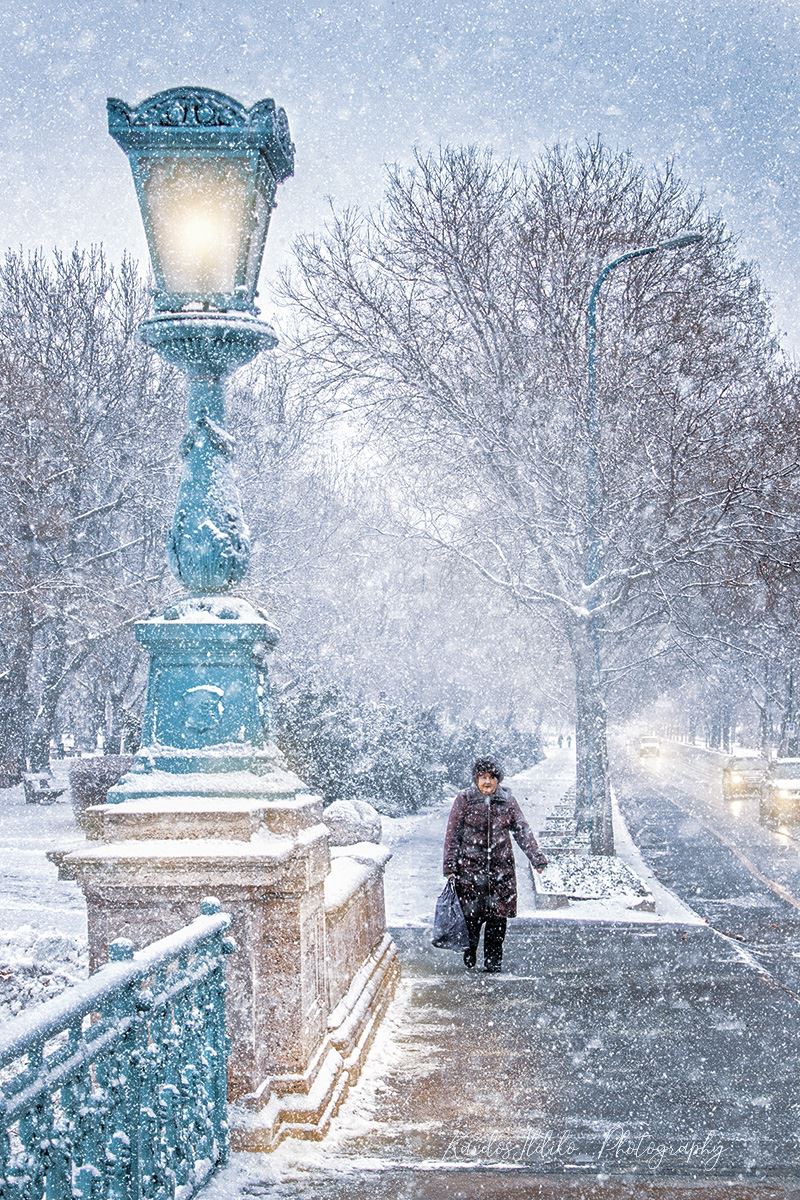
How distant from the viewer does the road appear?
36.7ft

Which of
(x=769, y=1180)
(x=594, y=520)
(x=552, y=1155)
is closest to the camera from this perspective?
(x=769, y=1180)

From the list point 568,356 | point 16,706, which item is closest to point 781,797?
point 568,356

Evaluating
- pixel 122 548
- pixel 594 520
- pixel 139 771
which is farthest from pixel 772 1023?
pixel 122 548

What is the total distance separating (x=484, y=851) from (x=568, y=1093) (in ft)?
9.56

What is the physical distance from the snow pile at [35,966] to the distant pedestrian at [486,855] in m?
2.72

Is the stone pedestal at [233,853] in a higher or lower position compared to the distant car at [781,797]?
higher

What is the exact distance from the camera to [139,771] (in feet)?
16.8

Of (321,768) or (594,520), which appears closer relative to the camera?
(594,520)

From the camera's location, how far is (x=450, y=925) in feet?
28.0

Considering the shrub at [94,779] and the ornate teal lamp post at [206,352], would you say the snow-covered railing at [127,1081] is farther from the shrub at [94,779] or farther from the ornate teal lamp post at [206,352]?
the shrub at [94,779]

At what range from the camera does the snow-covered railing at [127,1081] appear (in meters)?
2.75

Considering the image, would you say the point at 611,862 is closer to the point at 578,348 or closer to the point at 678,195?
the point at 578,348

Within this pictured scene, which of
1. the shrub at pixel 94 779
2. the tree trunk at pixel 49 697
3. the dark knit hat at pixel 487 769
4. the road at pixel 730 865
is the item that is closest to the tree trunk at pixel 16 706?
the tree trunk at pixel 49 697

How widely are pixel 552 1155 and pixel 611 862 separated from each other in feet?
36.0
